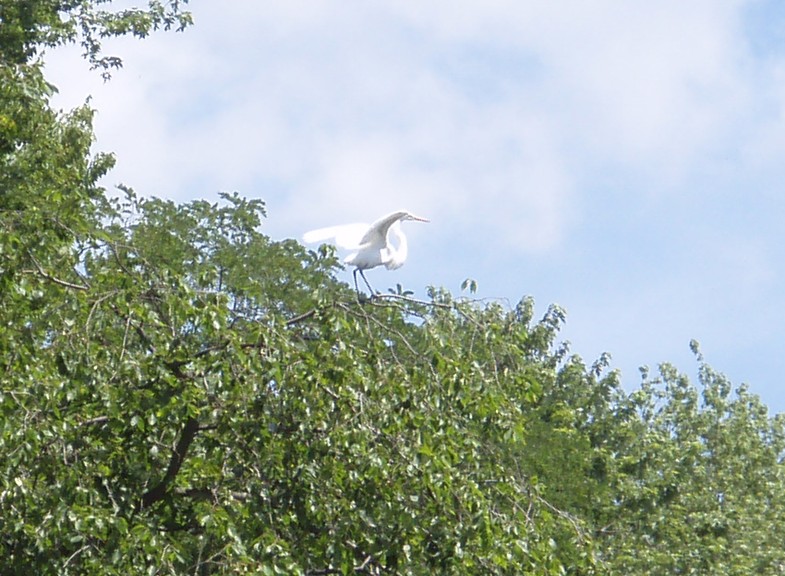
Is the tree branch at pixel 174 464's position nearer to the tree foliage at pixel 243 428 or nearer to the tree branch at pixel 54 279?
the tree foliage at pixel 243 428

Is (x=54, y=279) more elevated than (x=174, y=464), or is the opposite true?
(x=54, y=279)

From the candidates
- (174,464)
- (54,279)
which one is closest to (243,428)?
(174,464)

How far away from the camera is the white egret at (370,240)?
10.3 meters

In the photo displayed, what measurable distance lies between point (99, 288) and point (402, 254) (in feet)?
9.41

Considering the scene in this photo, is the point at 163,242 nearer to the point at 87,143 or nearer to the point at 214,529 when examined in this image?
the point at 87,143

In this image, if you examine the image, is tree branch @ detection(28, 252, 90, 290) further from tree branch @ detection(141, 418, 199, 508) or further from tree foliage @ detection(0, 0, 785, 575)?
tree branch @ detection(141, 418, 199, 508)

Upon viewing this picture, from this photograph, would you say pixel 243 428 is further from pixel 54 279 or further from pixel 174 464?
pixel 54 279

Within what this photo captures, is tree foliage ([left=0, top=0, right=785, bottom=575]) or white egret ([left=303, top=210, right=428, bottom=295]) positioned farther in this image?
white egret ([left=303, top=210, right=428, bottom=295])

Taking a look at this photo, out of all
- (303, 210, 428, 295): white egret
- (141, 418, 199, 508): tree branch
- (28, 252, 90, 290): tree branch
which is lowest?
(141, 418, 199, 508): tree branch

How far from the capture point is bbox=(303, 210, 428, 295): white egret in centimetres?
1031

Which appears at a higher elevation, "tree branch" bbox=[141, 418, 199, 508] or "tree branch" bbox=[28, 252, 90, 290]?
"tree branch" bbox=[28, 252, 90, 290]

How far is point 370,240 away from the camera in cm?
1043

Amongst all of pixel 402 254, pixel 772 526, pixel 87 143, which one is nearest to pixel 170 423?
pixel 402 254

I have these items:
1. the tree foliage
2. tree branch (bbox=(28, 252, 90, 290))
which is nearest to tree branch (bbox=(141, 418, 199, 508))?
the tree foliage
